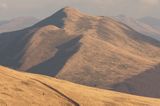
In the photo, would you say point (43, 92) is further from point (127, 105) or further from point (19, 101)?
point (127, 105)

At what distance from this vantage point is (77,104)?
214 ft

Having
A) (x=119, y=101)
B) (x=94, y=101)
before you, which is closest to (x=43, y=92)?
(x=94, y=101)

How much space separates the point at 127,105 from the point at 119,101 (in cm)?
194

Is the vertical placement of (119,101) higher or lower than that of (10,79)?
lower

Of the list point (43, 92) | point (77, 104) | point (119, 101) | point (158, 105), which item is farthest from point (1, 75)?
point (158, 105)

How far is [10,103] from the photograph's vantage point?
59.3 metres

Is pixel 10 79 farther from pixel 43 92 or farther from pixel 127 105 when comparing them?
pixel 127 105

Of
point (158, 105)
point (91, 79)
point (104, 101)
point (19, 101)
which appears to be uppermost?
point (19, 101)

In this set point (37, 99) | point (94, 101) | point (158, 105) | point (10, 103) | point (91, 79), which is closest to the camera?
point (10, 103)

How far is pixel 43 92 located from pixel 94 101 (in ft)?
28.7

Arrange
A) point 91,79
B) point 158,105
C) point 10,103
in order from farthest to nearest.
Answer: point 91,79 < point 158,105 < point 10,103

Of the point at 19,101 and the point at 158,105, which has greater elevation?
the point at 19,101

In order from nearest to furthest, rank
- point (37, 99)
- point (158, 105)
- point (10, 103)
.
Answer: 1. point (10, 103)
2. point (37, 99)
3. point (158, 105)

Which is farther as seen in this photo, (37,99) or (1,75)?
(1,75)
